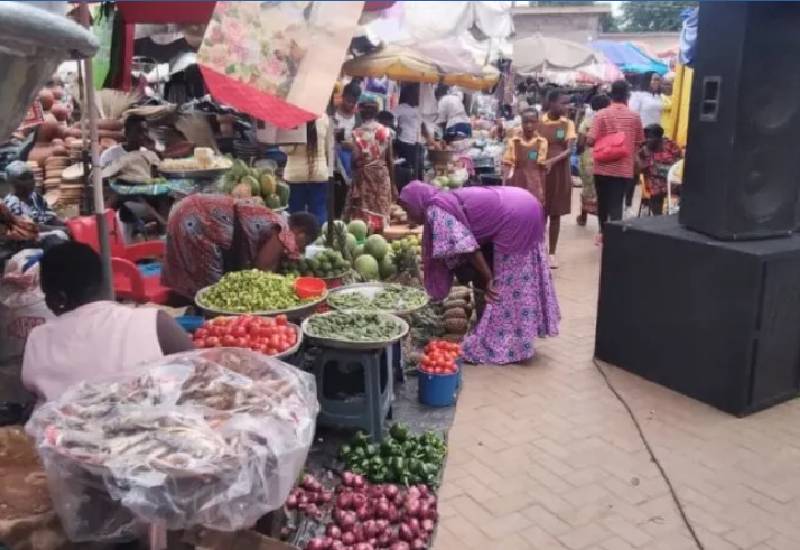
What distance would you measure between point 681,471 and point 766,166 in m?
1.98

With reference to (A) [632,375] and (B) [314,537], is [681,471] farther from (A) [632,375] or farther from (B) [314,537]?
(B) [314,537]

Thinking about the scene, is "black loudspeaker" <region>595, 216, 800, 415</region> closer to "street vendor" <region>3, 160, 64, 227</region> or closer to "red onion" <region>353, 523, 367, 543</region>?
"red onion" <region>353, 523, 367, 543</region>

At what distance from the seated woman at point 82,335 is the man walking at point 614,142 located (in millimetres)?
6214

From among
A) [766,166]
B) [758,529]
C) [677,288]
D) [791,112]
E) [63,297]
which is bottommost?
→ [758,529]

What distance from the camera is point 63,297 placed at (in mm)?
2676

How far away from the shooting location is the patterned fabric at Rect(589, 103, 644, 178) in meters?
7.86

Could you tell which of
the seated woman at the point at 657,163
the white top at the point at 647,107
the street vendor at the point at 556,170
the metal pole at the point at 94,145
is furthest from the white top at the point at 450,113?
the metal pole at the point at 94,145

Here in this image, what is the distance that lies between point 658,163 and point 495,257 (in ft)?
14.9

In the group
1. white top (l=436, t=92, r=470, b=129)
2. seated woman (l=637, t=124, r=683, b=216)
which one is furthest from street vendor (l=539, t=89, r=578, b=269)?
white top (l=436, t=92, r=470, b=129)

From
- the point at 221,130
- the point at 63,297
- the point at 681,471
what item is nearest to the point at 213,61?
the point at 63,297

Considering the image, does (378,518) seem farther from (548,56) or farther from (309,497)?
(548,56)

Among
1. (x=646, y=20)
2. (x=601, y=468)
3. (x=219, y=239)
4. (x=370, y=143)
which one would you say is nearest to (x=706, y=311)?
(x=601, y=468)

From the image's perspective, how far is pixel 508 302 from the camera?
5223mm

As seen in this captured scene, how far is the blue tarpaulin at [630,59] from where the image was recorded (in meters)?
20.4
